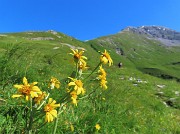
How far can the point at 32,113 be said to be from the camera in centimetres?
358

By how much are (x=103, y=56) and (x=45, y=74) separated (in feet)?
21.1

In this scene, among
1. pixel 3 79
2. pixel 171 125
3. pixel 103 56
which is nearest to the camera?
pixel 103 56

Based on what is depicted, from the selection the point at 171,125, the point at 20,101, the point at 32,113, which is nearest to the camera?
the point at 32,113

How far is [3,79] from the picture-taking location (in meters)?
7.26

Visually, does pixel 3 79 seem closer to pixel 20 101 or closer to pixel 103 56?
pixel 20 101

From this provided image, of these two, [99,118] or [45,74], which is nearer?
[99,118]

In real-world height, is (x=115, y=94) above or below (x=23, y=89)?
below

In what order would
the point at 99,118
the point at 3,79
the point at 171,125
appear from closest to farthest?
the point at 99,118
the point at 3,79
the point at 171,125

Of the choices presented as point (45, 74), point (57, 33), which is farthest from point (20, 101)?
point (57, 33)

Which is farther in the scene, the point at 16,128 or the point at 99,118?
the point at 99,118

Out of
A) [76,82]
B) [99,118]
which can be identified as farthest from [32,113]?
[99,118]

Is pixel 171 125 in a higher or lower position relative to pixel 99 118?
lower

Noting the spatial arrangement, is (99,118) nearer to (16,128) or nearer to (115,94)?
(16,128)

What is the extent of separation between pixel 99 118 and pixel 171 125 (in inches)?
187
